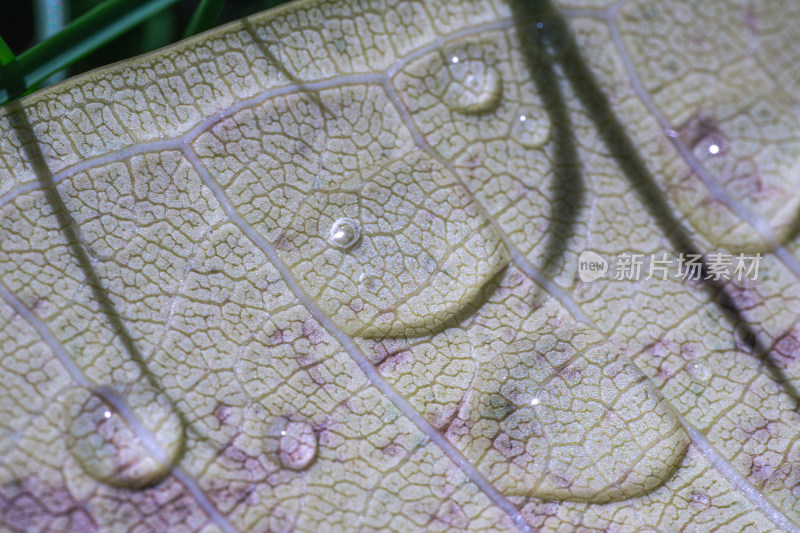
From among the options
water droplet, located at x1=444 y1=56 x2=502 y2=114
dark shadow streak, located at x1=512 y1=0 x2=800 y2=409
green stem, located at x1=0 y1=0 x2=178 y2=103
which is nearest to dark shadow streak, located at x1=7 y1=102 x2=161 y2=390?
green stem, located at x1=0 y1=0 x2=178 y2=103

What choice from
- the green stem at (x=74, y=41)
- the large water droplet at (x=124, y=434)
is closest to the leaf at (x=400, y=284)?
the large water droplet at (x=124, y=434)

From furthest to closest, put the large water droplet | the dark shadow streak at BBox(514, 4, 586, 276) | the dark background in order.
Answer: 1. the dark background
2. the dark shadow streak at BBox(514, 4, 586, 276)
3. the large water droplet

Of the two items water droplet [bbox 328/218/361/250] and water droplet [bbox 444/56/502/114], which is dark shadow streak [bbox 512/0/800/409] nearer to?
water droplet [bbox 444/56/502/114]

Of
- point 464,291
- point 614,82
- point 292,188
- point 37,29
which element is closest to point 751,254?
point 614,82

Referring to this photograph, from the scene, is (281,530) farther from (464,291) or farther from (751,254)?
(751,254)

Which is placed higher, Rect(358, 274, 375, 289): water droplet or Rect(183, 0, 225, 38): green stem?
Rect(183, 0, 225, 38): green stem

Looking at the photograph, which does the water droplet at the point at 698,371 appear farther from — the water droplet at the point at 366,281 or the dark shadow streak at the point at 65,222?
the dark shadow streak at the point at 65,222
